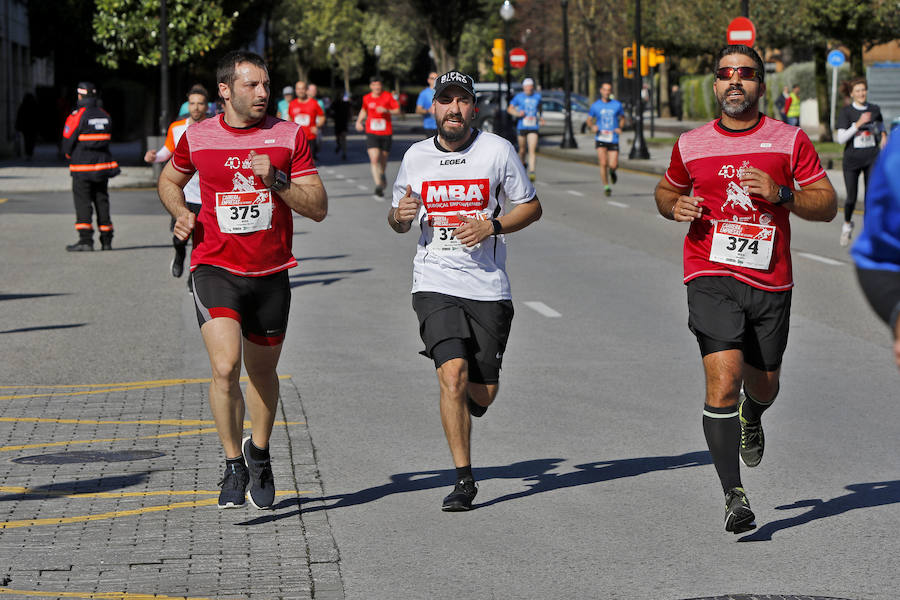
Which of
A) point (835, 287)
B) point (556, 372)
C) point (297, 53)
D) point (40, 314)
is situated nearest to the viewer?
point (556, 372)

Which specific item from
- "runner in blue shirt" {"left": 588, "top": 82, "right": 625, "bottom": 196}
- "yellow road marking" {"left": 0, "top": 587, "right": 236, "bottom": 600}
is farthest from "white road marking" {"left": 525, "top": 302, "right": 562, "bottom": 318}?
"runner in blue shirt" {"left": 588, "top": 82, "right": 625, "bottom": 196}

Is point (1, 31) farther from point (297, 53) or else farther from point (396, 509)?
point (297, 53)

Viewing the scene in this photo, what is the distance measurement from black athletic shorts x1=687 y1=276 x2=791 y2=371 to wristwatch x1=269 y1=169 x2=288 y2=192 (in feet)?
5.41

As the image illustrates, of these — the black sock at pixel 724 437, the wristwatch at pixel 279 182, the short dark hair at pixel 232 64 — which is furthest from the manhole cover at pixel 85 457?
the black sock at pixel 724 437

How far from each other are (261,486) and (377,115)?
20556 mm

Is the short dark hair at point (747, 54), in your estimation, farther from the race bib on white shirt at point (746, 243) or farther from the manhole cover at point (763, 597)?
the manhole cover at point (763, 597)

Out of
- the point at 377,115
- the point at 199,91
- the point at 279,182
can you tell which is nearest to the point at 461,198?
the point at 279,182

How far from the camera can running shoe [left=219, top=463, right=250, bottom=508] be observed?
6.23 metres

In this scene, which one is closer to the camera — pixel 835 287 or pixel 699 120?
pixel 835 287

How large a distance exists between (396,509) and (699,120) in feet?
204

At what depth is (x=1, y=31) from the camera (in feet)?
149

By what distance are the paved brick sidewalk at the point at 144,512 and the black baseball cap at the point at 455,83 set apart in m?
1.76

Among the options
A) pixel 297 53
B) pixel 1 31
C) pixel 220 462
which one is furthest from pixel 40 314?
pixel 297 53

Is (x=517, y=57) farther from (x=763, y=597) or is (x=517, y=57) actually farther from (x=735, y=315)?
(x=763, y=597)
